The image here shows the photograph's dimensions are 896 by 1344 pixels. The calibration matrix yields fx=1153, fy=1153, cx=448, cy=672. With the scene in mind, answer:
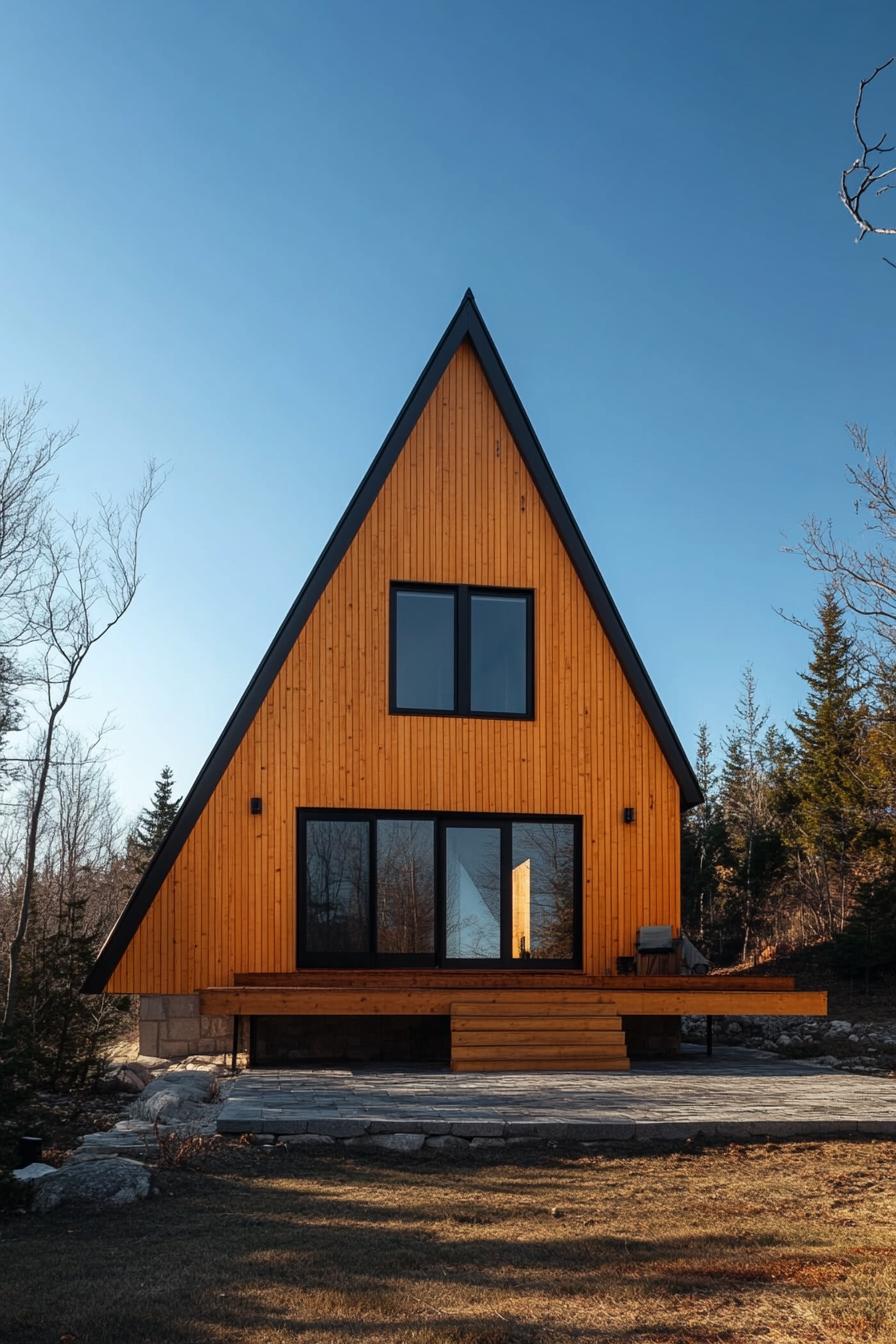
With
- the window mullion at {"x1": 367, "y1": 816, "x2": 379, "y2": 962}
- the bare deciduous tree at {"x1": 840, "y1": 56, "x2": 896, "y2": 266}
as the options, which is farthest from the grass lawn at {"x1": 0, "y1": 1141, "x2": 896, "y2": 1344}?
the window mullion at {"x1": 367, "y1": 816, "x2": 379, "y2": 962}

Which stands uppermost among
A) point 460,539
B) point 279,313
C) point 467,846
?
point 279,313

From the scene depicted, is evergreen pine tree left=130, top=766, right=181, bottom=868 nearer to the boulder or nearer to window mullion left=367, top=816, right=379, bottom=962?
window mullion left=367, top=816, right=379, bottom=962

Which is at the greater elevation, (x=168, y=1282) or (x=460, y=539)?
(x=460, y=539)

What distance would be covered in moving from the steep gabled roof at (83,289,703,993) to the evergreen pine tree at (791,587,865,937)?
534 inches

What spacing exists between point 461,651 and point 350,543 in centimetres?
184

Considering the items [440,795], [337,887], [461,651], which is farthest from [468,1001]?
[461,651]

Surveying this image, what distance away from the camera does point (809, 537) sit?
31.3 ft

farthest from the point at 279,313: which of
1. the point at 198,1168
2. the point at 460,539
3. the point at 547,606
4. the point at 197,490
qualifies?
the point at 198,1168

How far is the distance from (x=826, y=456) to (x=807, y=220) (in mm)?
4573

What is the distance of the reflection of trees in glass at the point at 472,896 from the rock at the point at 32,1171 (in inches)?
271

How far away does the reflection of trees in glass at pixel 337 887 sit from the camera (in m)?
13.1

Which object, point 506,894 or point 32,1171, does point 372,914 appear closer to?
point 506,894

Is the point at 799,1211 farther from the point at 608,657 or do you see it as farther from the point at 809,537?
the point at 608,657

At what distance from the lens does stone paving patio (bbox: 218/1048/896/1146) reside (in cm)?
771
